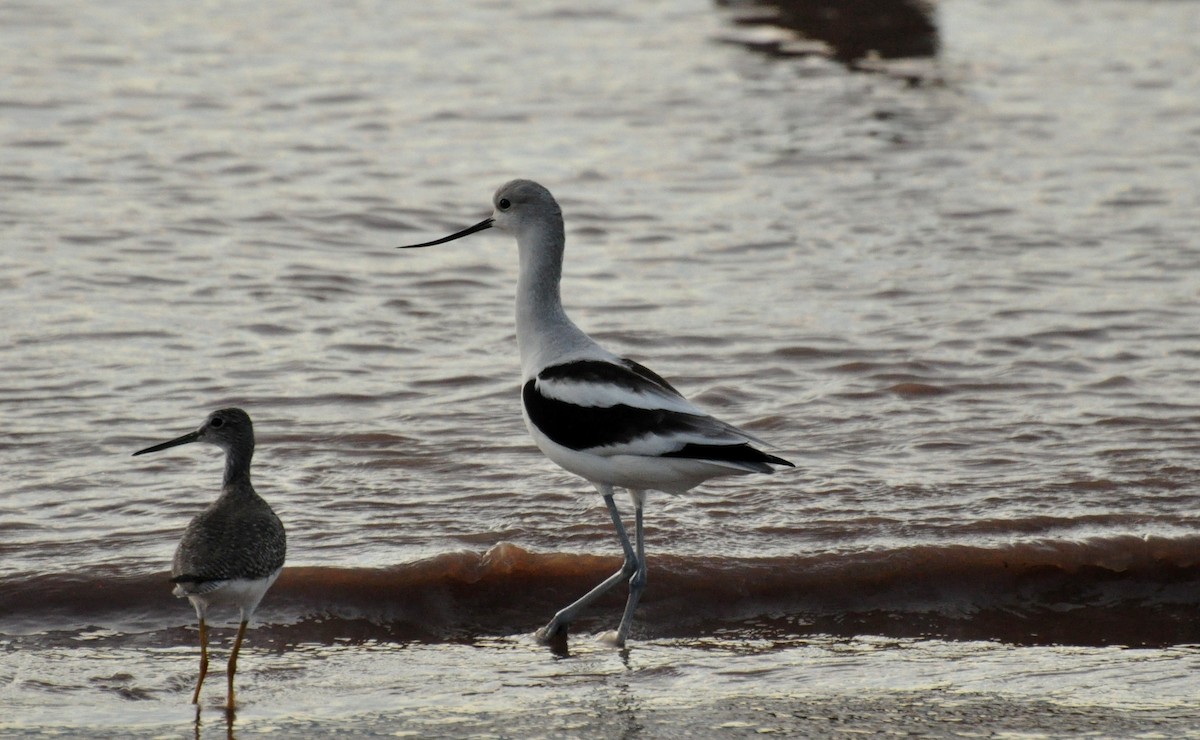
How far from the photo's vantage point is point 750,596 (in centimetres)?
617

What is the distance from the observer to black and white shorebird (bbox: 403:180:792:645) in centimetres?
565

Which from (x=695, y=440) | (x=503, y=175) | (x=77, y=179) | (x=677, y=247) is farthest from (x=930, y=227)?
(x=695, y=440)

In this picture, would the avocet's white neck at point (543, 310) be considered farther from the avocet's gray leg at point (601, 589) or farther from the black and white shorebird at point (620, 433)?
the avocet's gray leg at point (601, 589)

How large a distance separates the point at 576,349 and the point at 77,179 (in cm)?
677

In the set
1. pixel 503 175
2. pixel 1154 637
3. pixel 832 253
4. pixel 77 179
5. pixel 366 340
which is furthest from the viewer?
pixel 503 175

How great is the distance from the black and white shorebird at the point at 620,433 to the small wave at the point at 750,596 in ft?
0.75

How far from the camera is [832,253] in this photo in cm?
1106

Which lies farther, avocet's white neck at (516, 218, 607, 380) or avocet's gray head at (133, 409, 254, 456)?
avocet's white neck at (516, 218, 607, 380)

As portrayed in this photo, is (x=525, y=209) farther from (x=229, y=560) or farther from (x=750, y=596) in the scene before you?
(x=229, y=560)

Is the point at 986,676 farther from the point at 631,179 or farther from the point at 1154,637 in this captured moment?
the point at 631,179

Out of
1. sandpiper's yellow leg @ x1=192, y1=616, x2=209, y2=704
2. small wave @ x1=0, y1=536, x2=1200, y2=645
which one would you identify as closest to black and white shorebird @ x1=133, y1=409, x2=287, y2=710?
sandpiper's yellow leg @ x1=192, y1=616, x2=209, y2=704

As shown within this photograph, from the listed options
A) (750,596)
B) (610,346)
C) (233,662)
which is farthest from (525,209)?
(610,346)

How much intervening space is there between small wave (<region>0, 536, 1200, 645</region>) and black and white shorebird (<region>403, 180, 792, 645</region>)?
0.23 m

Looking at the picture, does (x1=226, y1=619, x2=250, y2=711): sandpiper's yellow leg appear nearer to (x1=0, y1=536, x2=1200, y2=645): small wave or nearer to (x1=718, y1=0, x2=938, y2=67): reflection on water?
(x1=0, y1=536, x2=1200, y2=645): small wave
